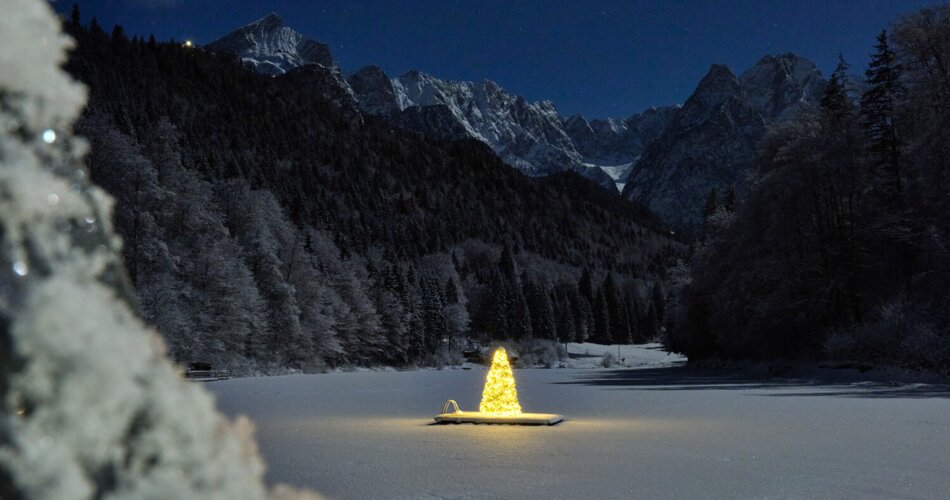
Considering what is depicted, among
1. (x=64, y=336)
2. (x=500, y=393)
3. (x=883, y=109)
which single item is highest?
(x=883, y=109)

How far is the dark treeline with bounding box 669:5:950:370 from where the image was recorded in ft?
80.9

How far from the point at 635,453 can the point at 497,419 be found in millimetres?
4281

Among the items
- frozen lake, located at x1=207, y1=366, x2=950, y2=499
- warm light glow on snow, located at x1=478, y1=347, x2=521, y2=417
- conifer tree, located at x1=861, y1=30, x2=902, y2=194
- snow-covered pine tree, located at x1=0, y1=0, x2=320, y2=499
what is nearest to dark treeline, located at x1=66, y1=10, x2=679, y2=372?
frozen lake, located at x1=207, y1=366, x2=950, y2=499

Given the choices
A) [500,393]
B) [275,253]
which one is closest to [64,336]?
[500,393]

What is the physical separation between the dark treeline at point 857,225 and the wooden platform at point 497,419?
17025mm

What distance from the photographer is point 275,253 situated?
51.5 m

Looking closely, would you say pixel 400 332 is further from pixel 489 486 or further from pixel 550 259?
pixel 550 259

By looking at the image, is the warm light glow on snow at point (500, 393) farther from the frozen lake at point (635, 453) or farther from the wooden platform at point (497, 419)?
the frozen lake at point (635, 453)

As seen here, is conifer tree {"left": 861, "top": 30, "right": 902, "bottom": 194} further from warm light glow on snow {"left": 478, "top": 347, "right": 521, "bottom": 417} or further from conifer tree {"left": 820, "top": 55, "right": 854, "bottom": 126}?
warm light glow on snow {"left": 478, "top": 347, "right": 521, "bottom": 417}

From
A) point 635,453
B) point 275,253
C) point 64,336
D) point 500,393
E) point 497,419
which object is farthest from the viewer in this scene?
point 275,253

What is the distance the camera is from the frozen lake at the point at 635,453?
6.31 metres

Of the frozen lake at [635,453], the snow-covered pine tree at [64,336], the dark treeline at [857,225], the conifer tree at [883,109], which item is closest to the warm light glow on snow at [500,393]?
the frozen lake at [635,453]

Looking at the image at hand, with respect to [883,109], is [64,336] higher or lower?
lower

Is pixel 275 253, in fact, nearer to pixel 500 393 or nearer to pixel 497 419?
pixel 500 393
